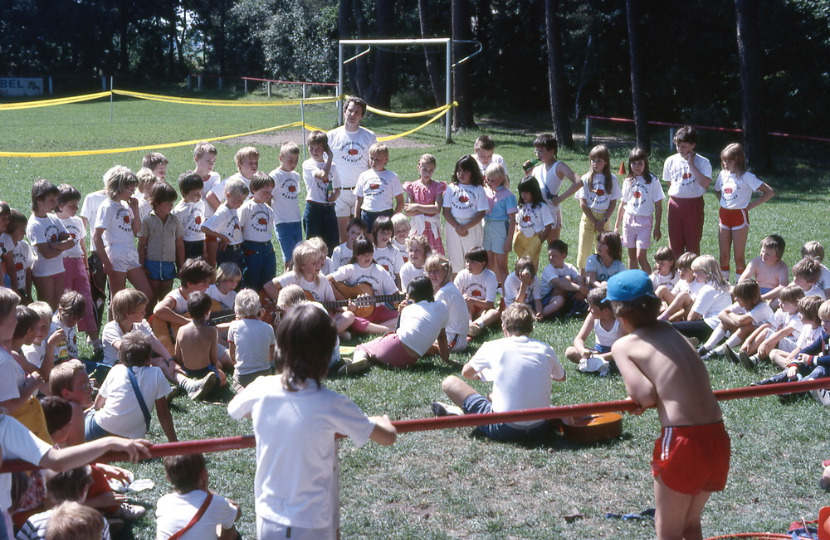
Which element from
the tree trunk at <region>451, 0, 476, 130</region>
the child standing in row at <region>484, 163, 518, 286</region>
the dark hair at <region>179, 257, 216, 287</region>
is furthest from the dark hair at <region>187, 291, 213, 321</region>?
the tree trunk at <region>451, 0, 476, 130</region>

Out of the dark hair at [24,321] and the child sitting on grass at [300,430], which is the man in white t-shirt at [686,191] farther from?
the child sitting on grass at [300,430]

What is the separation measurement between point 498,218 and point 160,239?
3.78 meters

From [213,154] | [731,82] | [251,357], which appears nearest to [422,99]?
[731,82]

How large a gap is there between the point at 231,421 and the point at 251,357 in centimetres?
71

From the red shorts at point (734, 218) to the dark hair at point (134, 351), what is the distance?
23.6 ft

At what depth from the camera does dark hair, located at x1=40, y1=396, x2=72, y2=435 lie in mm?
5465

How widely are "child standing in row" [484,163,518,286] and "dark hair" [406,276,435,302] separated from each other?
2370 mm

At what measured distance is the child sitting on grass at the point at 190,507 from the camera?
465 centimetres

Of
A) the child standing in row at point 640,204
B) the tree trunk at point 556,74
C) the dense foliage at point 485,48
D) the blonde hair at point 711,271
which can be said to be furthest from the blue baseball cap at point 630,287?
the tree trunk at point 556,74

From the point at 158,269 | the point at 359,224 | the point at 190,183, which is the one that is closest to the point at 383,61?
the point at 359,224

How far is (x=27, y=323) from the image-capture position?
18.7ft

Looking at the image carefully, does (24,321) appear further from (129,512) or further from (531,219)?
(531,219)

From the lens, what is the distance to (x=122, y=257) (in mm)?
8969

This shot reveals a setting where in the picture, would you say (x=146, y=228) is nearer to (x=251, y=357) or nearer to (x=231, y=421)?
(x=251, y=357)
